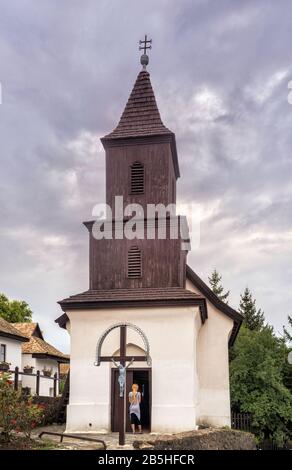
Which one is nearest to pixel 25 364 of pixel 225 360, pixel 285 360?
pixel 285 360

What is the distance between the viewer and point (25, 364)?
42625 mm

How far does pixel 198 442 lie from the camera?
1496 centimetres

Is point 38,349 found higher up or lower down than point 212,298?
lower down

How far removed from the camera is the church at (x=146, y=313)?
782 inches

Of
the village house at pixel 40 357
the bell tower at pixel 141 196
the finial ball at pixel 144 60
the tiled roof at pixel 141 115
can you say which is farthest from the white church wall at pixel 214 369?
the village house at pixel 40 357

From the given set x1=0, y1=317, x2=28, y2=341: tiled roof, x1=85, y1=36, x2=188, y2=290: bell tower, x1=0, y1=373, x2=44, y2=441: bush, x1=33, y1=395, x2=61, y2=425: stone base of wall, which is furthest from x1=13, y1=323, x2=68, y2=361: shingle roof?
x1=0, y1=373, x2=44, y2=441: bush

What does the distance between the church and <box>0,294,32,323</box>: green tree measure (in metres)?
31.4

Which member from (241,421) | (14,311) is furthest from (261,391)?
(14,311)

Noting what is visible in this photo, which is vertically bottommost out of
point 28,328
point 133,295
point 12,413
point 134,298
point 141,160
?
point 12,413

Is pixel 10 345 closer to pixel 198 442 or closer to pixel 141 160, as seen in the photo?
pixel 141 160

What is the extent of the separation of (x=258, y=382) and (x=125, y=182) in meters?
13.3

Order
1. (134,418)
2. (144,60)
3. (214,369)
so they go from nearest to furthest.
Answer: (134,418) → (214,369) → (144,60)

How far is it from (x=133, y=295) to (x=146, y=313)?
32.5 inches

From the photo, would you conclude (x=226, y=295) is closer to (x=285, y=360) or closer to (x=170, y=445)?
(x=285, y=360)
